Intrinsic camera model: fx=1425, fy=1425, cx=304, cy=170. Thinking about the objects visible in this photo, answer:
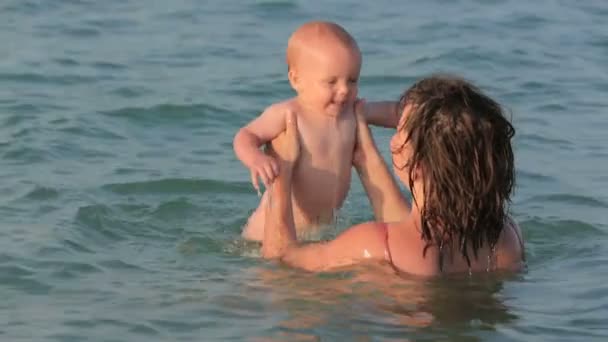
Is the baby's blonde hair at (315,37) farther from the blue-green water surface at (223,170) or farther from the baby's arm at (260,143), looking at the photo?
the blue-green water surface at (223,170)

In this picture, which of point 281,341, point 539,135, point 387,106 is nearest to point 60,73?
point 539,135

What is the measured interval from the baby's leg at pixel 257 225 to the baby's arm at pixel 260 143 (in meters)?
0.40

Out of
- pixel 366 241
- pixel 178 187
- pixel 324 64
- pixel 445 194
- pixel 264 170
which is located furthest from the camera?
pixel 178 187

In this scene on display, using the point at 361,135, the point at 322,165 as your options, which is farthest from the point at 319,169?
the point at 361,135

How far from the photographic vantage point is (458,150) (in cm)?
511

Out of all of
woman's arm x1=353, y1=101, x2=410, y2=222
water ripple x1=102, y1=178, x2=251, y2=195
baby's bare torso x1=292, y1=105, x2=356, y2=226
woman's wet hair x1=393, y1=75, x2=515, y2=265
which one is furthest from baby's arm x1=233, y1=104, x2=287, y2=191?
water ripple x1=102, y1=178, x2=251, y2=195

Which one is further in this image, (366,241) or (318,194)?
(318,194)

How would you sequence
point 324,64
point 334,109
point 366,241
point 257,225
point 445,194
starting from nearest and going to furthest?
point 445,194, point 366,241, point 324,64, point 334,109, point 257,225

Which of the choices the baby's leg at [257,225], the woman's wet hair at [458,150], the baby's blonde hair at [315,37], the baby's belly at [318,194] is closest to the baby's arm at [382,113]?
the baby's belly at [318,194]

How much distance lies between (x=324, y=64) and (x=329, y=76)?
0.21 ft

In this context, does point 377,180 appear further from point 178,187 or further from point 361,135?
point 178,187

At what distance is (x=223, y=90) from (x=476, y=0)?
14.6 ft

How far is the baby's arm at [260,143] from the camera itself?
5844mm

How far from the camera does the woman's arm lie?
6480 mm
